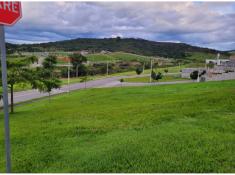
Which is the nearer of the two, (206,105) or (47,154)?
(47,154)

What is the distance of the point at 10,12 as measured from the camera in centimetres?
336

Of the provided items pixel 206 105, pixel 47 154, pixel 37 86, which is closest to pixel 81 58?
pixel 37 86

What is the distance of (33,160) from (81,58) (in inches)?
3021

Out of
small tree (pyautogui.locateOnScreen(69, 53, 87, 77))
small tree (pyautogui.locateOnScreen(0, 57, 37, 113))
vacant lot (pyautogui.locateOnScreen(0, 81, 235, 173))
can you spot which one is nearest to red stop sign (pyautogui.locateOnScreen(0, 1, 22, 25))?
vacant lot (pyautogui.locateOnScreen(0, 81, 235, 173))

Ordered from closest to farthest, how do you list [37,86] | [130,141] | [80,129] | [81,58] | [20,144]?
[130,141]
[20,144]
[80,129]
[37,86]
[81,58]

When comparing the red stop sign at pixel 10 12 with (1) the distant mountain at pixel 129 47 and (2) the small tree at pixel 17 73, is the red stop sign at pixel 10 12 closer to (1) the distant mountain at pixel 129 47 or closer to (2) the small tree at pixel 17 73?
(2) the small tree at pixel 17 73

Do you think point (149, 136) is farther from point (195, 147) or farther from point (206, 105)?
point (206, 105)

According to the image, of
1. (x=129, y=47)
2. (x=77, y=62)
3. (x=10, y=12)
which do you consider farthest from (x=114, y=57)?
(x=10, y=12)

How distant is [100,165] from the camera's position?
17.4 feet

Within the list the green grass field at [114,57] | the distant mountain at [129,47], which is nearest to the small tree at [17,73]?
the green grass field at [114,57]

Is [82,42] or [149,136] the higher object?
[82,42]

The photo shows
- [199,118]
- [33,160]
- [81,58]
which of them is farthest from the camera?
[81,58]

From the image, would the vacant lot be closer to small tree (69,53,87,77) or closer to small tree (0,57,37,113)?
small tree (0,57,37,113)

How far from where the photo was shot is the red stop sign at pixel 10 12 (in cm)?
333
